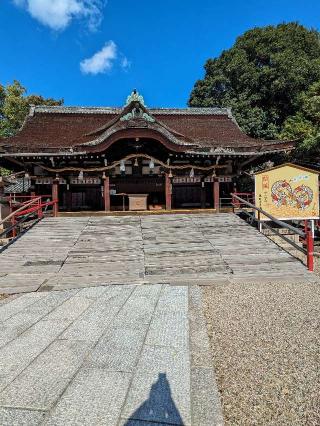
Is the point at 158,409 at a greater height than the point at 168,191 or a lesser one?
lesser

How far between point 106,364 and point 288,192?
9339 millimetres

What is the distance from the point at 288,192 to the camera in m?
10.5

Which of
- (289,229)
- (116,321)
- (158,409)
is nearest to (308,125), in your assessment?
(289,229)

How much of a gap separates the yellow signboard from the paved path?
3.92 feet

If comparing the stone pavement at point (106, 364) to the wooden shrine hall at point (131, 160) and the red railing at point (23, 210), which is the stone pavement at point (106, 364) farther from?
the wooden shrine hall at point (131, 160)

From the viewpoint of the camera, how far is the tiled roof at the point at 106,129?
1396 cm

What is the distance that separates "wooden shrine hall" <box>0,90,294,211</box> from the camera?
1338cm

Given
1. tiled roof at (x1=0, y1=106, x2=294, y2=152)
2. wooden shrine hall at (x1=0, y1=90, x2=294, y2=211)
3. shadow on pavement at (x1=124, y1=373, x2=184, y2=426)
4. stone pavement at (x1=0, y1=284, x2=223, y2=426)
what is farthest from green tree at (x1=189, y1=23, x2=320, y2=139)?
shadow on pavement at (x1=124, y1=373, x2=184, y2=426)

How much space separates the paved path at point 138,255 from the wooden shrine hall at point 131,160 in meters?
3.23

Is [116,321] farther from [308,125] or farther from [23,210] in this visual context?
[308,125]

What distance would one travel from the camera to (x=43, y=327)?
4008 mm

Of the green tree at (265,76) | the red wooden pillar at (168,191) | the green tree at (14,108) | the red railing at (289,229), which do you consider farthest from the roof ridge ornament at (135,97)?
the green tree at (14,108)

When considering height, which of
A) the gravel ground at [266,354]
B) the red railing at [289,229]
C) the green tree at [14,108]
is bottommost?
the gravel ground at [266,354]

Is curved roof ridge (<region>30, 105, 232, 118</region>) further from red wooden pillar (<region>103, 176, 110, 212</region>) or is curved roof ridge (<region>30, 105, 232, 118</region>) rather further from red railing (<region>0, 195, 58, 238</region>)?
red railing (<region>0, 195, 58, 238</region>)
